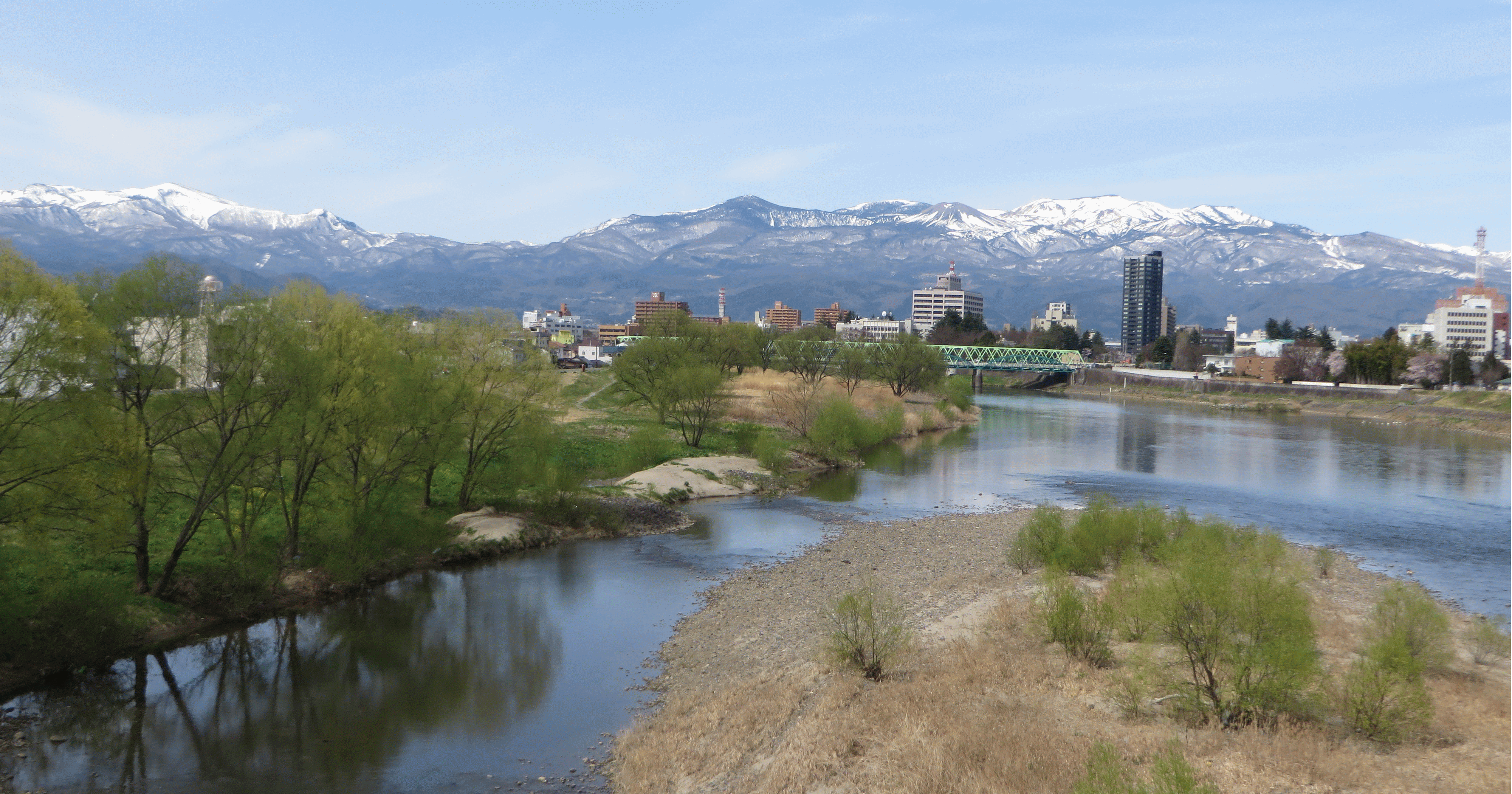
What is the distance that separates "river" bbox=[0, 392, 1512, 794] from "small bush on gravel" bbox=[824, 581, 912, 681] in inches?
155

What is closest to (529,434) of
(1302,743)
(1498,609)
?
(1302,743)

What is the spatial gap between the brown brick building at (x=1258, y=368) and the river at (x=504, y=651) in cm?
9078

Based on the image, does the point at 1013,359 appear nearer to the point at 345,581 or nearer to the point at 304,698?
the point at 345,581

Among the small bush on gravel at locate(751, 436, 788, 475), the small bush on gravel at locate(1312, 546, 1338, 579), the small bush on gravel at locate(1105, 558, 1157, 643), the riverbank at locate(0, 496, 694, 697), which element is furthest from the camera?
the small bush on gravel at locate(751, 436, 788, 475)

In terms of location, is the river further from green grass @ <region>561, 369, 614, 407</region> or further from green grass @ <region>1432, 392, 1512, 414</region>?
green grass @ <region>1432, 392, 1512, 414</region>

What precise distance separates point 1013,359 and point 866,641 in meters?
138

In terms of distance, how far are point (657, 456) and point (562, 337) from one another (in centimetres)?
15294

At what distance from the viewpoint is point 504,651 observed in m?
19.8

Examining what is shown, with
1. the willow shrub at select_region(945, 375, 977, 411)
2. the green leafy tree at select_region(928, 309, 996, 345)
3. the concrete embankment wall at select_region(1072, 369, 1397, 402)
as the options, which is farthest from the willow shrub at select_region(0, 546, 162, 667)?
the green leafy tree at select_region(928, 309, 996, 345)

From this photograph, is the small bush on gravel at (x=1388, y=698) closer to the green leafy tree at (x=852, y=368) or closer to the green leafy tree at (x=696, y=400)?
the green leafy tree at (x=696, y=400)

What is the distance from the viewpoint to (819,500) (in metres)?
39.3

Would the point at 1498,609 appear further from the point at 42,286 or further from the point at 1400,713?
the point at 42,286

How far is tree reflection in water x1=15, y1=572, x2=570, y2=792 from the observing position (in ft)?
45.9

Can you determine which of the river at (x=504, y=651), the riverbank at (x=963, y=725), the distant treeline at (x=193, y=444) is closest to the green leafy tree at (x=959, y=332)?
the river at (x=504, y=651)
